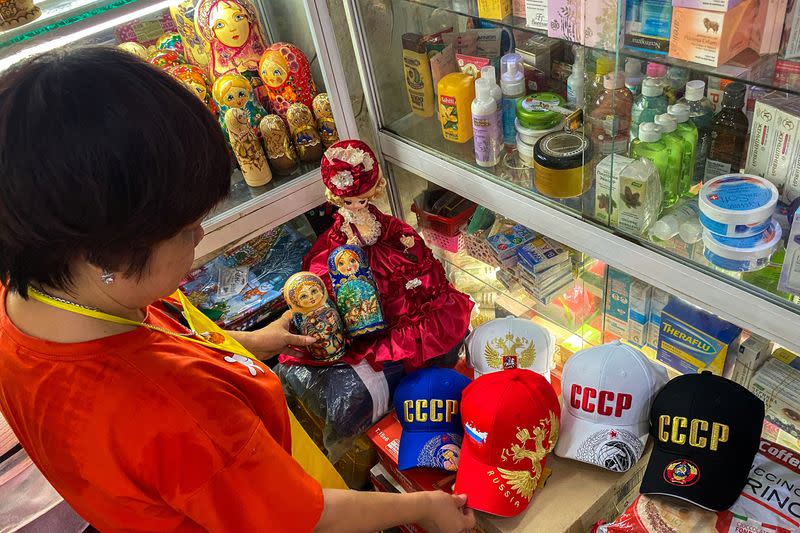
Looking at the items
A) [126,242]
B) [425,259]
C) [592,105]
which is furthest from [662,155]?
[126,242]

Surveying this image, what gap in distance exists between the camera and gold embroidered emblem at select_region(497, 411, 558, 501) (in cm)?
124

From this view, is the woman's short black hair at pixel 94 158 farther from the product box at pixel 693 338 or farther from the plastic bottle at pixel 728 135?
the product box at pixel 693 338

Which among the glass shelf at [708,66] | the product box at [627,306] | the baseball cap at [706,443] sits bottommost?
the product box at [627,306]

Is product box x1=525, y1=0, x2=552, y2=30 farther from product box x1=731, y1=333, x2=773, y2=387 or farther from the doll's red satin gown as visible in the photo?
product box x1=731, y1=333, x2=773, y2=387

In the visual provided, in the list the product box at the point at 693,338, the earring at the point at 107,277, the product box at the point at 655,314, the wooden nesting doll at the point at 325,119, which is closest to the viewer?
the earring at the point at 107,277

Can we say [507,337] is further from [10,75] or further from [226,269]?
[10,75]

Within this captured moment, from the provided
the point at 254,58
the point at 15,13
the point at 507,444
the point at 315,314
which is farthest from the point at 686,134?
the point at 15,13

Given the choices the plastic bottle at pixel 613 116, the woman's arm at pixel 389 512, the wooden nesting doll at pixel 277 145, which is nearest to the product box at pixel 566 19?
the plastic bottle at pixel 613 116

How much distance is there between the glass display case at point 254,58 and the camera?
5.83ft

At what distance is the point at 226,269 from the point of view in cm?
210

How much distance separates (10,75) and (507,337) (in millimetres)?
1209

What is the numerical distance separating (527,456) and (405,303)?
0.57 meters

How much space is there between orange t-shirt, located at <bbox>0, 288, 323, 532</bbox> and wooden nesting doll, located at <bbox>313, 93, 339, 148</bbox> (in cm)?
118

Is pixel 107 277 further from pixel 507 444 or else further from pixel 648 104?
pixel 648 104
